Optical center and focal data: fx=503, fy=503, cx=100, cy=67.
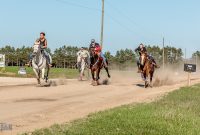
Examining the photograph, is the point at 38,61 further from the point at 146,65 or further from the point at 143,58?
the point at 146,65

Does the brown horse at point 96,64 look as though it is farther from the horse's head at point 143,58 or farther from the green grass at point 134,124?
the green grass at point 134,124

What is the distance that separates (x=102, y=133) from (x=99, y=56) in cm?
1812

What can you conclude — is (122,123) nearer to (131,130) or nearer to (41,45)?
(131,130)

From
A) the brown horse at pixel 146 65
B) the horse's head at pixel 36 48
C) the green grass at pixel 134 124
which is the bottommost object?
the green grass at pixel 134 124

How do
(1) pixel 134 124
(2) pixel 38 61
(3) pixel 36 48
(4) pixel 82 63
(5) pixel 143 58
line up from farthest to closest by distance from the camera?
(4) pixel 82 63
(5) pixel 143 58
(2) pixel 38 61
(3) pixel 36 48
(1) pixel 134 124

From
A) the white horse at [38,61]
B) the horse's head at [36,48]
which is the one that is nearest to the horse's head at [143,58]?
the white horse at [38,61]

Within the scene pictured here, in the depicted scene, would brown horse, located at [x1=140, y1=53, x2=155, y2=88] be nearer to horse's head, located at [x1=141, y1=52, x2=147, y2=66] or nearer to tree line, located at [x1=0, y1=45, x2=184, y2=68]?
horse's head, located at [x1=141, y1=52, x2=147, y2=66]

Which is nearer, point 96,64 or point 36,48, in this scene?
point 36,48

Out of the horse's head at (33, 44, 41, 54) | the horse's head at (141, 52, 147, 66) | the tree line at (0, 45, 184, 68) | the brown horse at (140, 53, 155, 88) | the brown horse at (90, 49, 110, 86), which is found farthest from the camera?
the tree line at (0, 45, 184, 68)

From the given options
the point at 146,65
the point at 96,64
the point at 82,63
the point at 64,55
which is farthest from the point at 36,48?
the point at 64,55

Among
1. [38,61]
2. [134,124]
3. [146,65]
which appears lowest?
[134,124]

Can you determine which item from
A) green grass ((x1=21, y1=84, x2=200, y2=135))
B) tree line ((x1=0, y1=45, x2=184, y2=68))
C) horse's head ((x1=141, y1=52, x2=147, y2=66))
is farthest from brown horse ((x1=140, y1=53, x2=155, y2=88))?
tree line ((x1=0, y1=45, x2=184, y2=68))

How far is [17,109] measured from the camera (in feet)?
48.3

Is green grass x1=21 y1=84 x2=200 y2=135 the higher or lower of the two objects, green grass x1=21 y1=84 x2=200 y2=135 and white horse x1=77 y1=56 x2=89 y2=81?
the lower
